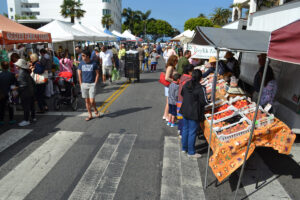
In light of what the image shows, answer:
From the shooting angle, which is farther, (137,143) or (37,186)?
(137,143)

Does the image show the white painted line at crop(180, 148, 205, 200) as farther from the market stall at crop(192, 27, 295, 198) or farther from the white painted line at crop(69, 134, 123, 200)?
the white painted line at crop(69, 134, 123, 200)

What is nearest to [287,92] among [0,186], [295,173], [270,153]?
[270,153]

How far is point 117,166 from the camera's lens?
4793 mm

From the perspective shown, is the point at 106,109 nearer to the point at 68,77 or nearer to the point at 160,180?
the point at 68,77

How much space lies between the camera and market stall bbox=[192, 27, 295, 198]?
3877mm

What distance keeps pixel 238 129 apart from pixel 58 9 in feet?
340

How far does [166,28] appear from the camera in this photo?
Result: 126 m

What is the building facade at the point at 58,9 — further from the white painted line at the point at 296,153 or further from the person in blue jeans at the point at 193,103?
the white painted line at the point at 296,153

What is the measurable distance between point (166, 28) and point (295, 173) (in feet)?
419

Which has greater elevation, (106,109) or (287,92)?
(287,92)

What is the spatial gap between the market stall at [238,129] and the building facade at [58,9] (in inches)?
3094

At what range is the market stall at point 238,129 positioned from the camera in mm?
3877

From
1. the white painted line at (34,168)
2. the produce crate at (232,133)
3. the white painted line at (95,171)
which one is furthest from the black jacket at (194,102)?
the white painted line at (34,168)

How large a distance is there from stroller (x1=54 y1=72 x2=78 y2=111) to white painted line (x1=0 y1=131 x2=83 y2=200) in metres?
2.49
